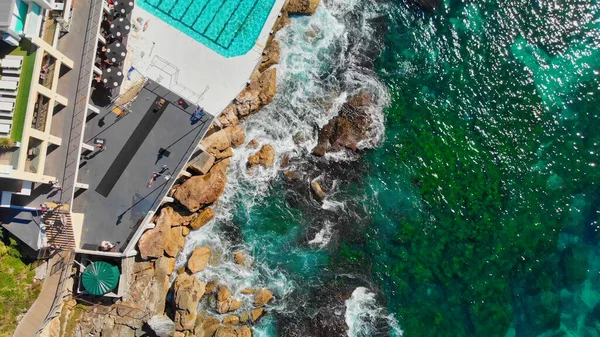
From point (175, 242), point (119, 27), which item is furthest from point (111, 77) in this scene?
point (175, 242)

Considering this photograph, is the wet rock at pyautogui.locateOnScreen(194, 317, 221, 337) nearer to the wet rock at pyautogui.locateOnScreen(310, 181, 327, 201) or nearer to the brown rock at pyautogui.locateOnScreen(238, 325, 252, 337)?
the brown rock at pyautogui.locateOnScreen(238, 325, 252, 337)

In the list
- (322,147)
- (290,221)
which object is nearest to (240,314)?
(290,221)

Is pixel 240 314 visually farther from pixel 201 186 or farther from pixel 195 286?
pixel 201 186

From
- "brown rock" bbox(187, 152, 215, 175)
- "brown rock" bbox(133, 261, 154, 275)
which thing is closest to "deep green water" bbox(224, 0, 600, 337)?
"brown rock" bbox(187, 152, 215, 175)

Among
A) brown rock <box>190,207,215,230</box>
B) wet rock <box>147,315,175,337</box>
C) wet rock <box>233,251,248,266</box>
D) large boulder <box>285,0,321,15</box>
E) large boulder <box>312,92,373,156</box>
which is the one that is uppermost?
large boulder <box>285,0,321,15</box>

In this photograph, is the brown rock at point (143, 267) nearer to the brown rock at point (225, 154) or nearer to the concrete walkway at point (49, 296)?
the concrete walkway at point (49, 296)

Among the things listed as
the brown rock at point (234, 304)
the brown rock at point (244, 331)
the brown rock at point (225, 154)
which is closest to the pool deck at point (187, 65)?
the brown rock at point (225, 154)

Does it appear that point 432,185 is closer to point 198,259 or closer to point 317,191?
point 317,191

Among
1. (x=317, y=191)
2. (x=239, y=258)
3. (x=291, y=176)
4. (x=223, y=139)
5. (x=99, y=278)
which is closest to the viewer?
(x=99, y=278)
